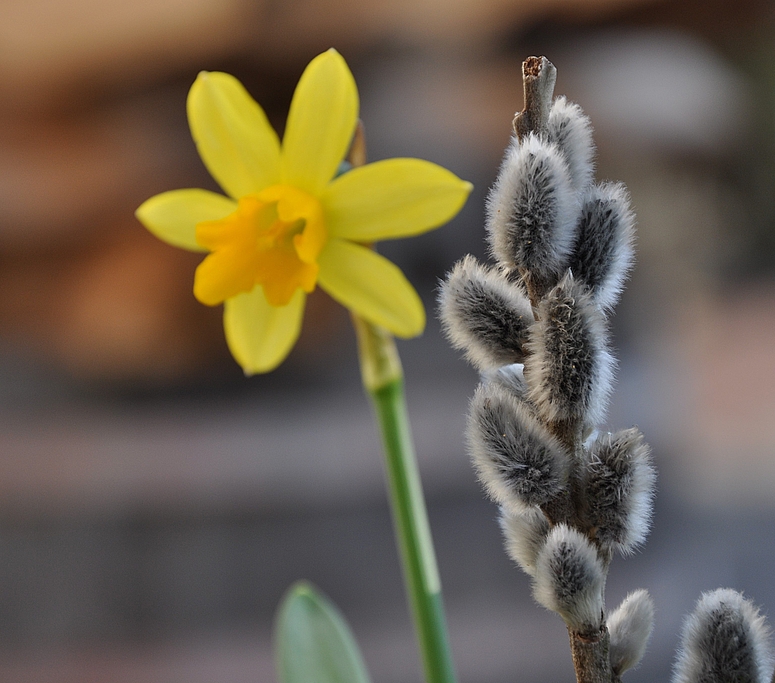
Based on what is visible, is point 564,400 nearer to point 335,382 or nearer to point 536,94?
point 536,94

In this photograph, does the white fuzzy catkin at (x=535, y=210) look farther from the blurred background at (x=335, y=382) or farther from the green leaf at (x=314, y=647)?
the blurred background at (x=335, y=382)

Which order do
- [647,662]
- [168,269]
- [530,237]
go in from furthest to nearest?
[168,269]
[647,662]
[530,237]

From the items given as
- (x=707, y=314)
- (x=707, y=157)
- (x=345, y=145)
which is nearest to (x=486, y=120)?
(x=707, y=157)

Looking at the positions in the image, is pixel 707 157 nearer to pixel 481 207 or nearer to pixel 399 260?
pixel 481 207

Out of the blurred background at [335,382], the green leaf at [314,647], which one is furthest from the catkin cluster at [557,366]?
the blurred background at [335,382]

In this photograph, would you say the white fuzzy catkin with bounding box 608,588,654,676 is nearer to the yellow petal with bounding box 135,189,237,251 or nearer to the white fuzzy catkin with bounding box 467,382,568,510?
the white fuzzy catkin with bounding box 467,382,568,510
